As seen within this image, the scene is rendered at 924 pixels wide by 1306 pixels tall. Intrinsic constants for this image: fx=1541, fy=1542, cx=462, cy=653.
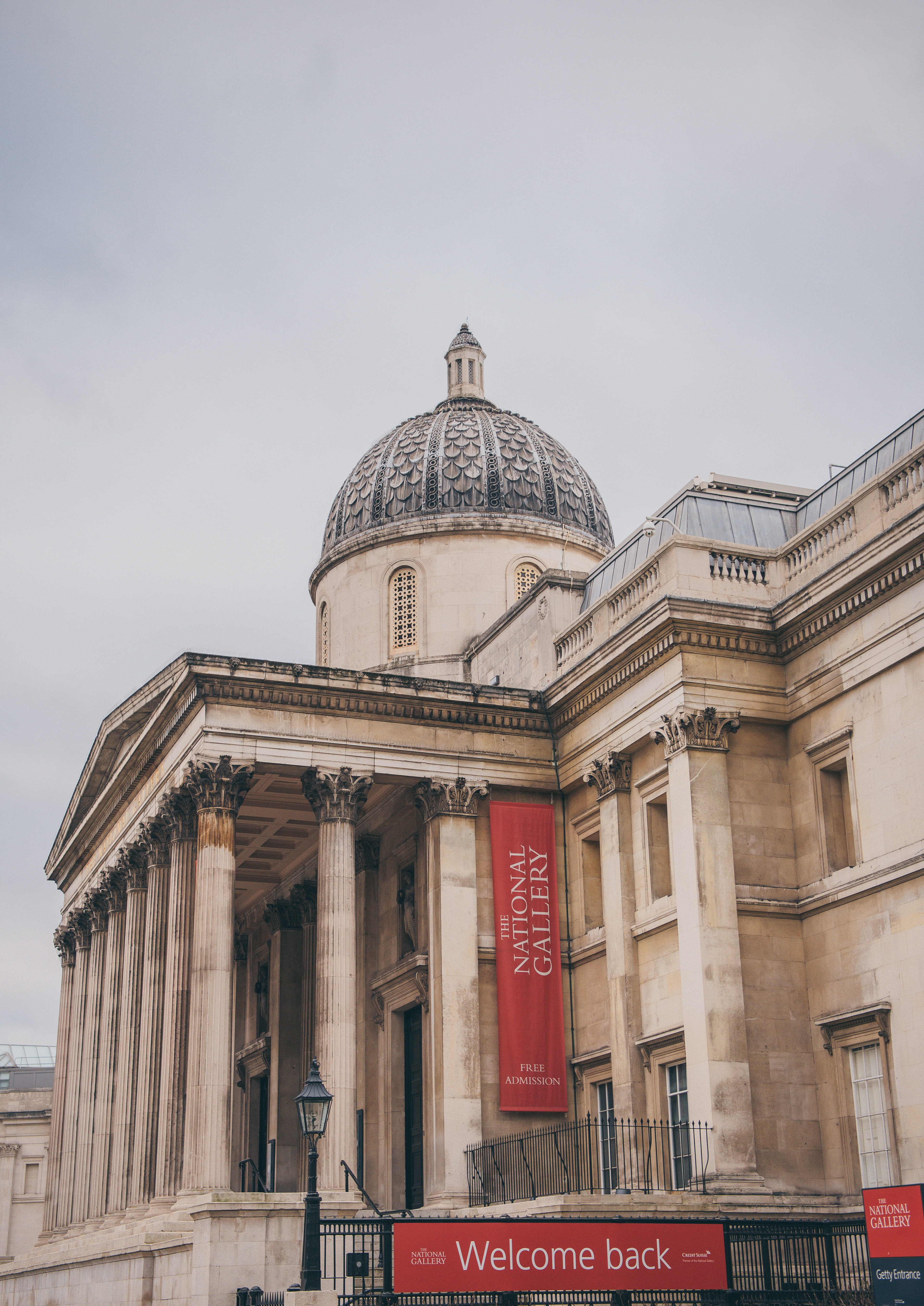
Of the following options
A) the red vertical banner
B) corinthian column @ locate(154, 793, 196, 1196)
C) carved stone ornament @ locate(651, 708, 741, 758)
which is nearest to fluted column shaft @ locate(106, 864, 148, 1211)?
corinthian column @ locate(154, 793, 196, 1196)

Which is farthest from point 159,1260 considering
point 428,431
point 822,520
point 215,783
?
point 428,431

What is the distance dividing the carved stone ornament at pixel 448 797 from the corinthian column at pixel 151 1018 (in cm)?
565

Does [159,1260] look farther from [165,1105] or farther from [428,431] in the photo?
[428,431]

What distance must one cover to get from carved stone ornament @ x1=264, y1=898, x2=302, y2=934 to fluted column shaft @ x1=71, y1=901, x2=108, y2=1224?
4.21 metres

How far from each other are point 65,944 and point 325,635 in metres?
11.0

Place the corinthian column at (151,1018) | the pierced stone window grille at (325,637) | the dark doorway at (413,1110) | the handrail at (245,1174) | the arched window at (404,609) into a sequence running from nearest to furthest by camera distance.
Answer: the corinthian column at (151,1018) → the dark doorway at (413,1110) → the handrail at (245,1174) → the arched window at (404,609) → the pierced stone window grille at (325,637)

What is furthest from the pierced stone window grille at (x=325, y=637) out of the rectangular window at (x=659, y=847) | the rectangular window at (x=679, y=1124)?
the rectangular window at (x=679, y=1124)

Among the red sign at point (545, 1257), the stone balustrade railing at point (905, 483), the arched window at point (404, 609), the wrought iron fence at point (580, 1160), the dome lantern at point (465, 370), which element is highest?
the dome lantern at point (465, 370)

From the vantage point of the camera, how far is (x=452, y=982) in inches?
1151

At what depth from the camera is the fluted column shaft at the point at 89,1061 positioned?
3681 cm

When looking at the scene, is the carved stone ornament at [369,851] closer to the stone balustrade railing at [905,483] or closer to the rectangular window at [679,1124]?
the rectangular window at [679,1124]

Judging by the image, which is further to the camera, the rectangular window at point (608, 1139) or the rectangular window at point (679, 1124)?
the rectangular window at point (608, 1139)

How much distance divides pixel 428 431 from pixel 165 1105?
19661 millimetres

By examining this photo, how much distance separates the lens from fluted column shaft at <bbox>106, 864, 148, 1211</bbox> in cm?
3316
